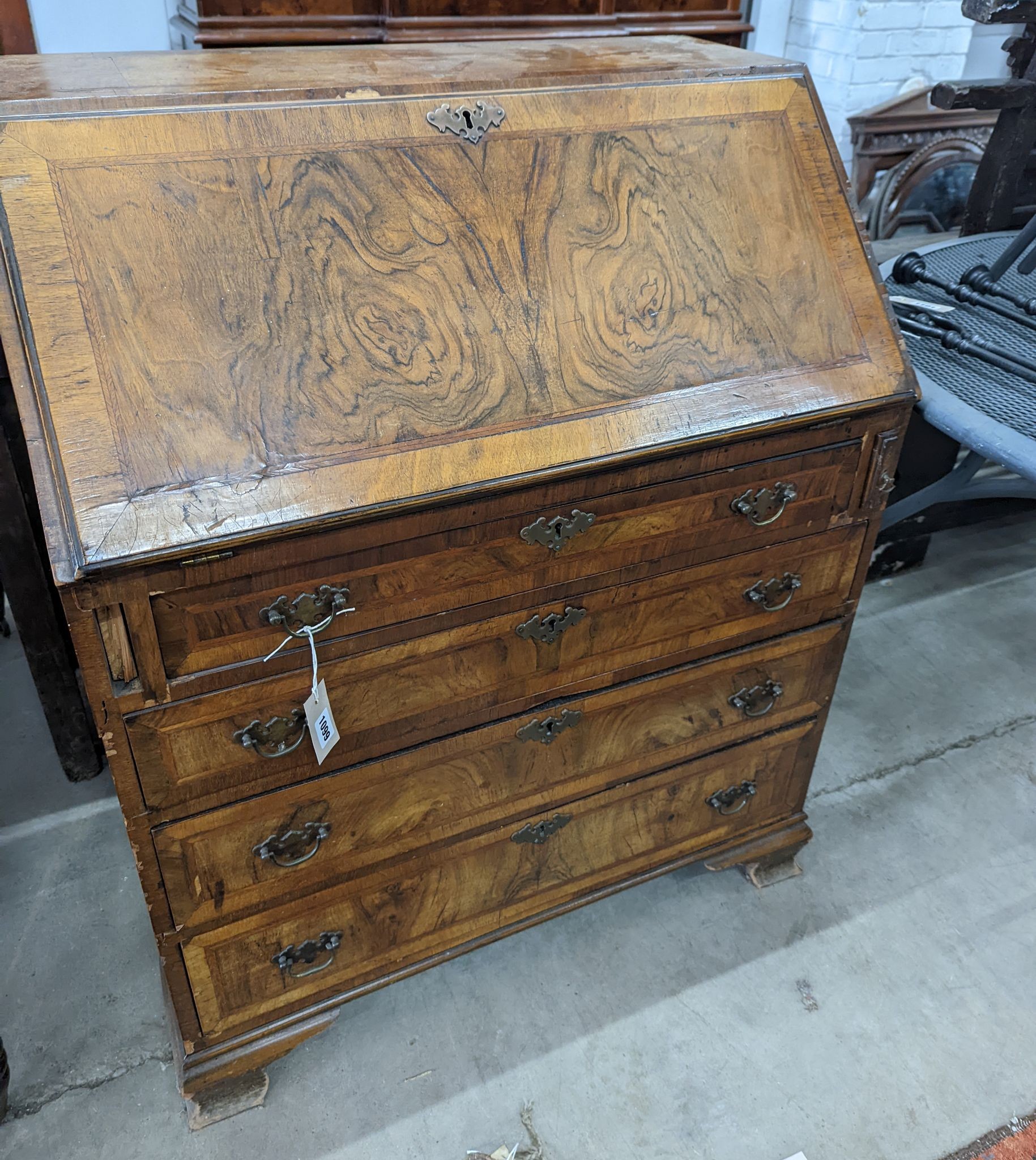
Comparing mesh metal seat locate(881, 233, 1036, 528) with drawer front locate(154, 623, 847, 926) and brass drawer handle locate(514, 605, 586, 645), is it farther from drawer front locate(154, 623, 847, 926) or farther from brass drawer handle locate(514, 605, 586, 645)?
brass drawer handle locate(514, 605, 586, 645)

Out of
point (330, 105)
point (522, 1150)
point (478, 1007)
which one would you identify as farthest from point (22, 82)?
point (522, 1150)

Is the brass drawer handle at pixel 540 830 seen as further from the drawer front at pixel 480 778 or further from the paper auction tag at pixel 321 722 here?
the paper auction tag at pixel 321 722

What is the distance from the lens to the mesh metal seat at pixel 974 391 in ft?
4.98

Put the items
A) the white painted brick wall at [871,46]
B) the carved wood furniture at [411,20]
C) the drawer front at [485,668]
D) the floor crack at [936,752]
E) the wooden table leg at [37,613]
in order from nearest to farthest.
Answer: the drawer front at [485,668] → the wooden table leg at [37,613] → the floor crack at [936,752] → the carved wood furniture at [411,20] → the white painted brick wall at [871,46]

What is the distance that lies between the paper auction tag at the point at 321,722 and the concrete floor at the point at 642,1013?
733mm

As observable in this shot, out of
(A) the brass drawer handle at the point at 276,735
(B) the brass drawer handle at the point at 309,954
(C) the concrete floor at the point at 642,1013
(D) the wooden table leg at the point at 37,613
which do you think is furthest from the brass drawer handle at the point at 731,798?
(D) the wooden table leg at the point at 37,613

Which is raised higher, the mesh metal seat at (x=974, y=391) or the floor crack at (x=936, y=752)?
the mesh metal seat at (x=974, y=391)

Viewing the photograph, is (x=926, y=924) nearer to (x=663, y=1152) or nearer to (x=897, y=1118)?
(x=897, y=1118)

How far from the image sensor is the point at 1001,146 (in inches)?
102

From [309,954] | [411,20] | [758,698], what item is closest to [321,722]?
[309,954]

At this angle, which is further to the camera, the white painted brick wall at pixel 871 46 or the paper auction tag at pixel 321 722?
the white painted brick wall at pixel 871 46

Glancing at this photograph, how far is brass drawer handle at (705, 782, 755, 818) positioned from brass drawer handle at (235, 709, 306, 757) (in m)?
0.84

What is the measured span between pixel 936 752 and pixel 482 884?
129 centimetres

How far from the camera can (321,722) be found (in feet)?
3.79
